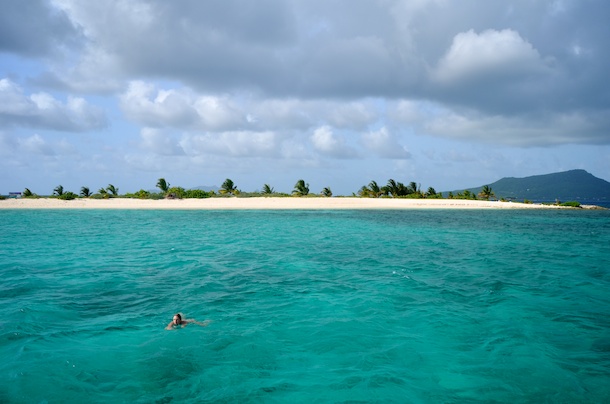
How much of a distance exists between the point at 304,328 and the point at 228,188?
81.4m

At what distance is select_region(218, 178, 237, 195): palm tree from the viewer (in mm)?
89312

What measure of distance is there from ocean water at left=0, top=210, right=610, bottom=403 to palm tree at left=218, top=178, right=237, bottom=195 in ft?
218

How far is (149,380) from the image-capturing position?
8.00m

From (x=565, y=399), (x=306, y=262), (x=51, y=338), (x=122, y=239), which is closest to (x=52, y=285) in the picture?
(x=51, y=338)

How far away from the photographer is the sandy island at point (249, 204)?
7294 centimetres

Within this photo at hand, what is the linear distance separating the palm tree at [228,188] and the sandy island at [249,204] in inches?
278

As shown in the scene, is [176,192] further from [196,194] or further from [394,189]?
[394,189]

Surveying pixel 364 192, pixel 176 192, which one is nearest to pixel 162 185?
pixel 176 192

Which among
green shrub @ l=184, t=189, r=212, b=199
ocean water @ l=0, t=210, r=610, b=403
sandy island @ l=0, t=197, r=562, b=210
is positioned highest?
green shrub @ l=184, t=189, r=212, b=199

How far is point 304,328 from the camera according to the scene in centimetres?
1112

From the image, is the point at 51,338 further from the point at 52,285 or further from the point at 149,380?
the point at 52,285

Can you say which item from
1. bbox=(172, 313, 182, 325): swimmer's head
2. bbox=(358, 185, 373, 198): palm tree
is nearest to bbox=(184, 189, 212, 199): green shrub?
bbox=(358, 185, 373, 198): palm tree

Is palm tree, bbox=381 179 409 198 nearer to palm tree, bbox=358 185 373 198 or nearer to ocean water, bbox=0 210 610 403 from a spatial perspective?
palm tree, bbox=358 185 373 198

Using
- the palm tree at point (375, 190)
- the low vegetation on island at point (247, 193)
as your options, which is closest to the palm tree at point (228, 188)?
the low vegetation on island at point (247, 193)
